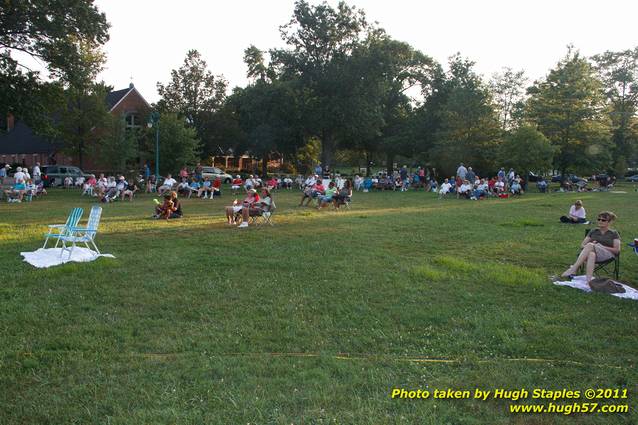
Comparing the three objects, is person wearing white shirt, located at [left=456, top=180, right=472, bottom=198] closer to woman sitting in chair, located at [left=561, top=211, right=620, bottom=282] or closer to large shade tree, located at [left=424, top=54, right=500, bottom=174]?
large shade tree, located at [left=424, top=54, right=500, bottom=174]

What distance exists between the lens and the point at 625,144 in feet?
170

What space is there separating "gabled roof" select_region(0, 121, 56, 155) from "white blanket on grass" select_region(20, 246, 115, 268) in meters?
44.1

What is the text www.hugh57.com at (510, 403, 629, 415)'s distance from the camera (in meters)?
3.51

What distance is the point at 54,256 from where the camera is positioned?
8.54 metres

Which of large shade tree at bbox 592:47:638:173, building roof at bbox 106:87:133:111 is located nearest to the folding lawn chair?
building roof at bbox 106:87:133:111

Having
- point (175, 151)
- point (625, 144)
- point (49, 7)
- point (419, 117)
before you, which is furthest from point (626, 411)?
point (625, 144)

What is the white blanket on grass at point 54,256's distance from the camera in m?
8.08

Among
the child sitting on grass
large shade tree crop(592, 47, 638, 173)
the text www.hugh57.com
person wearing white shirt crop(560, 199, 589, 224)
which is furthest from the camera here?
large shade tree crop(592, 47, 638, 173)

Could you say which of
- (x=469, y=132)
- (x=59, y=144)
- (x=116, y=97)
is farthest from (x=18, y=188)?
(x=116, y=97)

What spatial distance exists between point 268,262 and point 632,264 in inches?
247

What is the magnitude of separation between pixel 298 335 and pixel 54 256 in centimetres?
573

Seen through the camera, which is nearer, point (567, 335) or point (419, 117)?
point (567, 335)

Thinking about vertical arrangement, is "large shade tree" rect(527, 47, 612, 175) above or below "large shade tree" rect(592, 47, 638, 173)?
below

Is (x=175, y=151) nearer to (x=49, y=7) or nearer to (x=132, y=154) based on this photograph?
(x=132, y=154)
